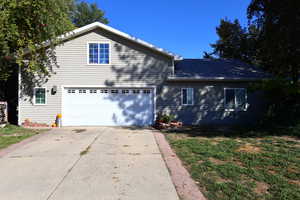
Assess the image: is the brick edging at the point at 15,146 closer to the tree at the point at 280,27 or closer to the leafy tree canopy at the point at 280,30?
the tree at the point at 280,27

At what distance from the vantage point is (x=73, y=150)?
5977mm

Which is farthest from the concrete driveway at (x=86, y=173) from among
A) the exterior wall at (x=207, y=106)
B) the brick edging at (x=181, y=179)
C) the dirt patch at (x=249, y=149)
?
the exterior wall at (x=207, y=106)

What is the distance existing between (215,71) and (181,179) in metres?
9.53

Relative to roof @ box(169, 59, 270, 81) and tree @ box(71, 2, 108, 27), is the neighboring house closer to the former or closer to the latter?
roof @ box(169, 59, 270, 81)

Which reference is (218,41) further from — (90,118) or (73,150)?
(73,150)

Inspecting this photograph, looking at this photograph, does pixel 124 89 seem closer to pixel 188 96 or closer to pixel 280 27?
pixel 188 96

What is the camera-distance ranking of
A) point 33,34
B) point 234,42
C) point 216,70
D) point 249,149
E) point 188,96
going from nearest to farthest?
point 249,149 < point 33,34 < point 188,96 < point 216,70 < point 234,42

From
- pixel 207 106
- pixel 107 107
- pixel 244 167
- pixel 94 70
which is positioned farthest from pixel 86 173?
pixel 207 106

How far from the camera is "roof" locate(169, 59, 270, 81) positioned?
36.6 ft

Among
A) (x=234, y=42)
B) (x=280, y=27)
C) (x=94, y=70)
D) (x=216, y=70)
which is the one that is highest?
(x=234, y=42)

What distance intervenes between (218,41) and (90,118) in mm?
21899

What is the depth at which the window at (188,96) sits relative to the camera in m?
11.4

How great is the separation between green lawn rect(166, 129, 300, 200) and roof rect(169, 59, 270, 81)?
4.91 metres

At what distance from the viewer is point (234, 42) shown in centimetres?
2445
